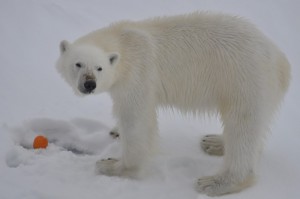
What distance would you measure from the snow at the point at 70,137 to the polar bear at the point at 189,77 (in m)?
0.24

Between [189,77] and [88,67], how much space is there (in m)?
1.02

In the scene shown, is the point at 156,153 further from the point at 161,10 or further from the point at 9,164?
the point at 161,10

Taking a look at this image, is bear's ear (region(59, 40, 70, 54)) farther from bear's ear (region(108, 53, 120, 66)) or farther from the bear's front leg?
the bear's front leg

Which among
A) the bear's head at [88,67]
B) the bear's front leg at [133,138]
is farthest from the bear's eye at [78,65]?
the bear's front leg at [133,138]

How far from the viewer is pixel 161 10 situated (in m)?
9.14

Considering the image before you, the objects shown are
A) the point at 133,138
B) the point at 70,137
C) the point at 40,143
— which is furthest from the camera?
the point at 70,137

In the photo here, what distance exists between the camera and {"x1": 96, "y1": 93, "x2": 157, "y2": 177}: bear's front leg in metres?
3.76

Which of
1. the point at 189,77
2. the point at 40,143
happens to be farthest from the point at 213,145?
the point at 40,143

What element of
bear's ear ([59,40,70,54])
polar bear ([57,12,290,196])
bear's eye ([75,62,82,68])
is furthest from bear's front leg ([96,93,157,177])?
bear's ear ([59,40,70,54])

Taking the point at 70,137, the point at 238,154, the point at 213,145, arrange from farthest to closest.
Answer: the point at 70,137
the point at 213,145
the point at 238,154

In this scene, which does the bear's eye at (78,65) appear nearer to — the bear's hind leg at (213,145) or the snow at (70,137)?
the snow at (70,137)

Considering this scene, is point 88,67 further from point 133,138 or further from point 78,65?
point 133,138

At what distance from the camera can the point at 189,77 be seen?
3846mm

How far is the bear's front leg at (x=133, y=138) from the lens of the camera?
376 cm
